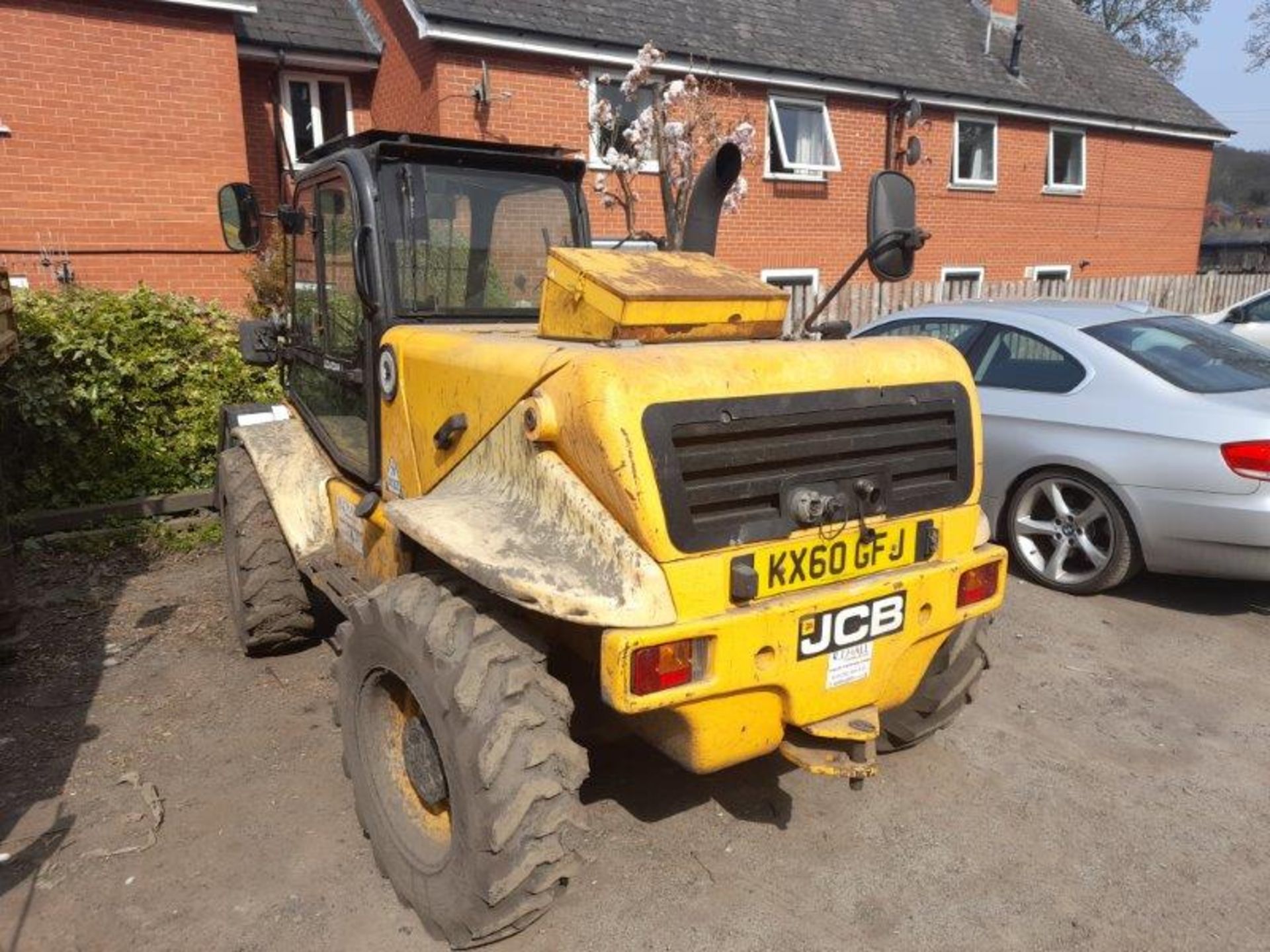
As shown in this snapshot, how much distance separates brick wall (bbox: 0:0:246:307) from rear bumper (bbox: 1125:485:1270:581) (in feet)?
31.2

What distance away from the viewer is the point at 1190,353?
211 inches

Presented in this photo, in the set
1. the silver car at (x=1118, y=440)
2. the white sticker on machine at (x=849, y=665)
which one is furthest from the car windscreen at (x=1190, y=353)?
the white sticker on machine at (x=849, y=665)

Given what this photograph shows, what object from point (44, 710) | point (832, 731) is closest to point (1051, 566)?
point (832, 731)

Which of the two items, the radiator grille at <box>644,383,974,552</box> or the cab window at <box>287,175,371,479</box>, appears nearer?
the radiator grille at <box>644,383,974,552</box>

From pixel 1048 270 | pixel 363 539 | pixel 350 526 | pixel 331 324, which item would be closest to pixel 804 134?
pixel 1048 270

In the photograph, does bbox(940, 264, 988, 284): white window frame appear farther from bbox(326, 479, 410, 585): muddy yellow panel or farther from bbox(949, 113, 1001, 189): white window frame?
bbox(326, 479, 410, 585): muddy yellow panel

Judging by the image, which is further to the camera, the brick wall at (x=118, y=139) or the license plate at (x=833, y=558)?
the brick wall at (x=118, y=139)

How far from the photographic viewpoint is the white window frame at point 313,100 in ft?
37.0

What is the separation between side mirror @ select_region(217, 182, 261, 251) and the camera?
12.9 ft

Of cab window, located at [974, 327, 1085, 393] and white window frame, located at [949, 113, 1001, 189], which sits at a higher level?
white window frame, located at [949, 113, 1001, 189]

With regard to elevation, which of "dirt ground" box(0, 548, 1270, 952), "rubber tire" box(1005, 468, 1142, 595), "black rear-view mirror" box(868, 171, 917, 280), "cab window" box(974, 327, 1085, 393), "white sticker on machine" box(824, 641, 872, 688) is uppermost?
"black rear-view mirror" box(868, 171, 917, 280)

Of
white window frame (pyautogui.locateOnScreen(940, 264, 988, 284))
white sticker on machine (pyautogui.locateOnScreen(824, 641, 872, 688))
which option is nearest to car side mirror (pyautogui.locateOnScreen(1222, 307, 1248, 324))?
white window frame (pyautogui.locateOnScreen(940, 264, 988, 284))

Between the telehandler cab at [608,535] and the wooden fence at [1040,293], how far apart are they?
18.4 feet

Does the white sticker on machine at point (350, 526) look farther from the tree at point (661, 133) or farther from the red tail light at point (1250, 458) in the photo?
the tree at point (661, 133)
